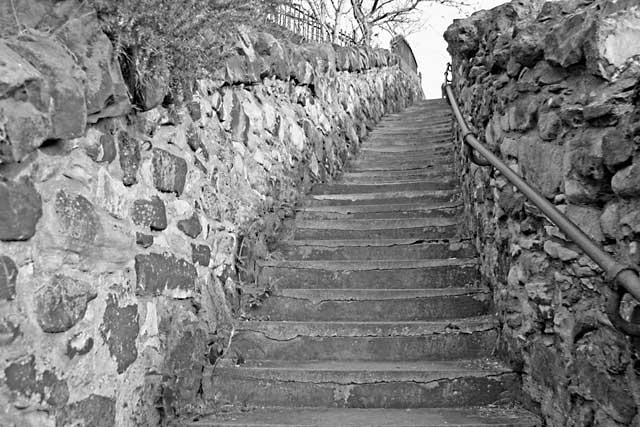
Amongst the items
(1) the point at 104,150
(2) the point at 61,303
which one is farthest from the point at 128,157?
(2) the point at 61,303

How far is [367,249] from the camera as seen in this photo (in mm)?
3623

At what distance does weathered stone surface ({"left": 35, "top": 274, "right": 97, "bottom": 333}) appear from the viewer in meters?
1.61

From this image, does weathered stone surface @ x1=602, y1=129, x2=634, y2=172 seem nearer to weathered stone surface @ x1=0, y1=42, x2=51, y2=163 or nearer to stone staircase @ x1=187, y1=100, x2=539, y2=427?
stone staircase @ x1=187, y1=100, x2=539, y2=427

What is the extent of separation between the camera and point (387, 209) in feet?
13.6

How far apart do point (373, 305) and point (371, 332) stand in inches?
10.2

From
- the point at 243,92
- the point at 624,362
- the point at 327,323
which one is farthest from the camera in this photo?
the point at 243,92

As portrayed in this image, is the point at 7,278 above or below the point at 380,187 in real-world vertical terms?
above

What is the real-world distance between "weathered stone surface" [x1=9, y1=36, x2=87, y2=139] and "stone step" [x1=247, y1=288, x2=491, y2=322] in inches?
65.1

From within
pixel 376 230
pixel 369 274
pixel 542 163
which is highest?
pixel 542 163

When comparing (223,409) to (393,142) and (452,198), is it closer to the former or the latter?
(452,198)

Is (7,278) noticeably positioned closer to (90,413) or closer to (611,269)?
(90,413)


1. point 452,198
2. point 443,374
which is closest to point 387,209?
point 452,198

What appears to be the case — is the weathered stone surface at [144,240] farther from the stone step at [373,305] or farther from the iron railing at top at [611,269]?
the iron railing at top at [611,269]

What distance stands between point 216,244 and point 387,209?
1664 mm
